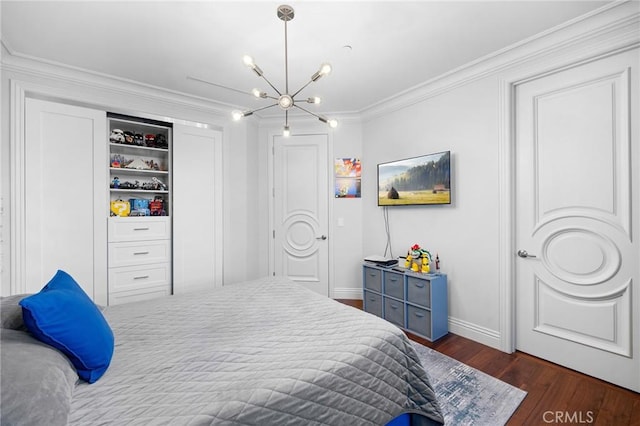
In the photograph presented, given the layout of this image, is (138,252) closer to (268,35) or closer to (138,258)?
(138,258)

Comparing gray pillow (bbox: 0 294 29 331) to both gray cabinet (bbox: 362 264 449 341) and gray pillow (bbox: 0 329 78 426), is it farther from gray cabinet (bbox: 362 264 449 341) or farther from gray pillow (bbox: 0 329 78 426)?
gray cabinet (bbox: 362 264 449 341)

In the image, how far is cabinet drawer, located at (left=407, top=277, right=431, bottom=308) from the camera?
2721 mm

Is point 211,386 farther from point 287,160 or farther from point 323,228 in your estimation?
point 287,160

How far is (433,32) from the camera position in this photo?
2.18 m

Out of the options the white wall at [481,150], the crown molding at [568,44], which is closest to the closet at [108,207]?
the white wall at [481,150]

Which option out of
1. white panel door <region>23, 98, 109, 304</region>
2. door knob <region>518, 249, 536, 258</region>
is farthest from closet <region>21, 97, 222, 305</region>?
door knob <region>518, 249, 536, 258</region>

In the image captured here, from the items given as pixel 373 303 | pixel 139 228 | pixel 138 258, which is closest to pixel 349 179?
pixel 373 303

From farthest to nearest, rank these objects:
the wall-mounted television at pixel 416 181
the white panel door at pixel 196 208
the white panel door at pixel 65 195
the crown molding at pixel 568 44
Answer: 1. the white panel door at pixel 196 208
2. the wall-mounted television at pixel 416 181
3. the white panel door at pixel 65 195
4. the crown molding at pixel 568 44

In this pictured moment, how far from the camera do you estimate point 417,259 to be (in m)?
3.08

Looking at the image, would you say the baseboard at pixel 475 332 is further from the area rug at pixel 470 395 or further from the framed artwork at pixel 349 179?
the framed artwork at pixel 349 179

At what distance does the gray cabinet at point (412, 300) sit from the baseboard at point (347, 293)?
0.66 metres

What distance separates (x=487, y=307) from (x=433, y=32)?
8.19 feet

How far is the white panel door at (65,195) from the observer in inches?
100

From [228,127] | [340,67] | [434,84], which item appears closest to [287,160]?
[228,127]
